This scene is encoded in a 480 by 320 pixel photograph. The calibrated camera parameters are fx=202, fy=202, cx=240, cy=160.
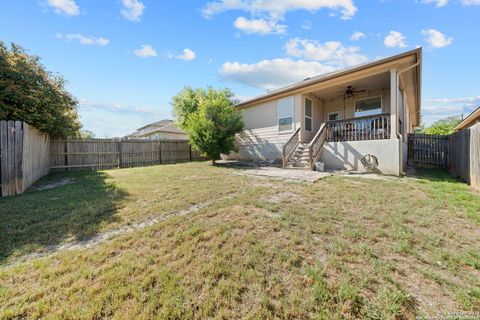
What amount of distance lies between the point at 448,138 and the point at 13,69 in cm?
1879

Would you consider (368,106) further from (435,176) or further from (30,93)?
(30,93)

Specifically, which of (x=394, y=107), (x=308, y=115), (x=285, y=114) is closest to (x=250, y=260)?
(x=394, y=107)

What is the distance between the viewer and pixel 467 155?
6887 mm

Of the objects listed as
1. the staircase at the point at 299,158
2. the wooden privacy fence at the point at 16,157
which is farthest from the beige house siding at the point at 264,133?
the wooden privacy fence at the point at 16,157

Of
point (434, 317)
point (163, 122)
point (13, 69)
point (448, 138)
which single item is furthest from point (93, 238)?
point (163, 122)

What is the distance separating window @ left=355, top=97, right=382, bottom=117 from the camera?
10.8m

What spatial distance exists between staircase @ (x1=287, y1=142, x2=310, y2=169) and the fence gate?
685 cm

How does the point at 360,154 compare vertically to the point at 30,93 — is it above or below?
below

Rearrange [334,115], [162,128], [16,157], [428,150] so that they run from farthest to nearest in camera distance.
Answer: [162,128] → [334,115] → [428,150] → [16,157]

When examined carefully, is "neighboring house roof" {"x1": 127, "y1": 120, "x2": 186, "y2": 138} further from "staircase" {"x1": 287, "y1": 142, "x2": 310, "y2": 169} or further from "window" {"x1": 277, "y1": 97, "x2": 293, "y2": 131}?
"staircase" {"x1": 287, "y1": 142, "x2": 310, "y2": 169}

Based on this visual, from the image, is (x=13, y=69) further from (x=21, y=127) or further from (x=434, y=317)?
(x=434, y=317)

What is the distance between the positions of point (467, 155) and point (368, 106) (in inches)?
201

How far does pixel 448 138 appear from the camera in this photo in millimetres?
9969

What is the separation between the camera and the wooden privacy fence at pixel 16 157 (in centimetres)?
560
